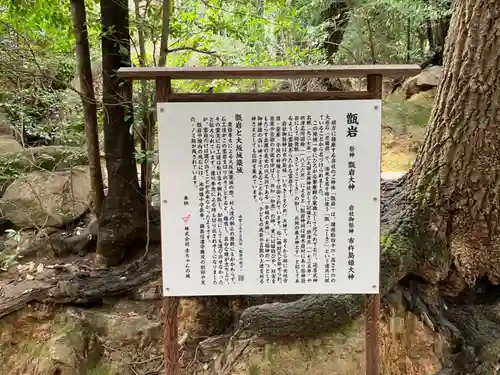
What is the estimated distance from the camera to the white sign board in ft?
7.83

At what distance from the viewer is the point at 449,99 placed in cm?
347

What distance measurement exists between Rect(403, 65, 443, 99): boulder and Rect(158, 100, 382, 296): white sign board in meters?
7.23

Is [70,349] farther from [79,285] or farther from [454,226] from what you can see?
[454,226]

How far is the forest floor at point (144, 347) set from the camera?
10.8ft

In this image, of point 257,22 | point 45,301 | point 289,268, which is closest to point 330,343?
point 289,268

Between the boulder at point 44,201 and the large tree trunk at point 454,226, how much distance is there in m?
2.34

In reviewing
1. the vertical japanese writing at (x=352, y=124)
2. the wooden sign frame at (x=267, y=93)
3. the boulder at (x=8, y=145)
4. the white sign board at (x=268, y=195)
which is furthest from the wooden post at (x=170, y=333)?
the boulder at (x=8, y=145)

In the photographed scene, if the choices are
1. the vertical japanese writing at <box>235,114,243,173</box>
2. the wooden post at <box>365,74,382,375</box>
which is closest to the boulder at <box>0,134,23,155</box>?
the vertical japanese writing at <box>235,114,243,173</box>

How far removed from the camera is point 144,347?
12.5 ft

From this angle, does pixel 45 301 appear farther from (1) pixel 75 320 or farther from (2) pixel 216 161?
(2) pixel 216 161

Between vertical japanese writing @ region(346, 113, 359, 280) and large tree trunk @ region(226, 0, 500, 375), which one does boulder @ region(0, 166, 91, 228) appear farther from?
vertical japanese writing @ region(346, 113, 359, 280)

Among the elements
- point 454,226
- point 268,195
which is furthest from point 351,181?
point 454,226

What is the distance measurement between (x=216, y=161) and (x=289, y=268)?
0.70 m

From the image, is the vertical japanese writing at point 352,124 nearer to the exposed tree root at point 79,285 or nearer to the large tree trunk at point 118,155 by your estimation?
the large tree trunk at point 118,155
